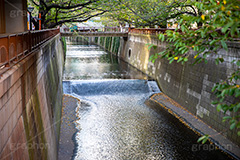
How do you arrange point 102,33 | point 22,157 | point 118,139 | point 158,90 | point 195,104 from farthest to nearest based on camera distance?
1. point 102,33
2. point 158,90
3. point 195,104
4. point 118,139
5. point 22,157

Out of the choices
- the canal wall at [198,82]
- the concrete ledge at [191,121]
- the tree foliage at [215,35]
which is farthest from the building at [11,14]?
the concrete ledge at [191,121]

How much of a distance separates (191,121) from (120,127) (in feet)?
14.1

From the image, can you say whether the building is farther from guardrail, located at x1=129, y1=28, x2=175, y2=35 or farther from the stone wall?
guardrail, located at x1=129, y1=28, x2=175, y2=35

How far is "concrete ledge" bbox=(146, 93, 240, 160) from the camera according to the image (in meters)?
11.8

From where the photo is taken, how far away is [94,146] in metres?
12.0

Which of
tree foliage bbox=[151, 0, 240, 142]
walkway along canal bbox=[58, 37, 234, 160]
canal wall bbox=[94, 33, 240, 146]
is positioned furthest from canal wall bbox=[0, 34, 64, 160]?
canal wall bbox=[94, 33, 240, 146]

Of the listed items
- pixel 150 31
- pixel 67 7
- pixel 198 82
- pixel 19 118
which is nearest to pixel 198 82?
pixel 198 82

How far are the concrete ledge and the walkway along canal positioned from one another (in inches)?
14.4

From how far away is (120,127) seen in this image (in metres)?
14.3

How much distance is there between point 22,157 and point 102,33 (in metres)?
32.9

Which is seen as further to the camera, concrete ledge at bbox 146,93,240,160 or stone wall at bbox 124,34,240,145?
stone wall at bbox 124,34,240,145

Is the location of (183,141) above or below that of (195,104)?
below

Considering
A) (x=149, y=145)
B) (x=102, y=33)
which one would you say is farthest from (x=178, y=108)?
(x=102, y=33)

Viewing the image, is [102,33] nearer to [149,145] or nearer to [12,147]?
[149,145]
